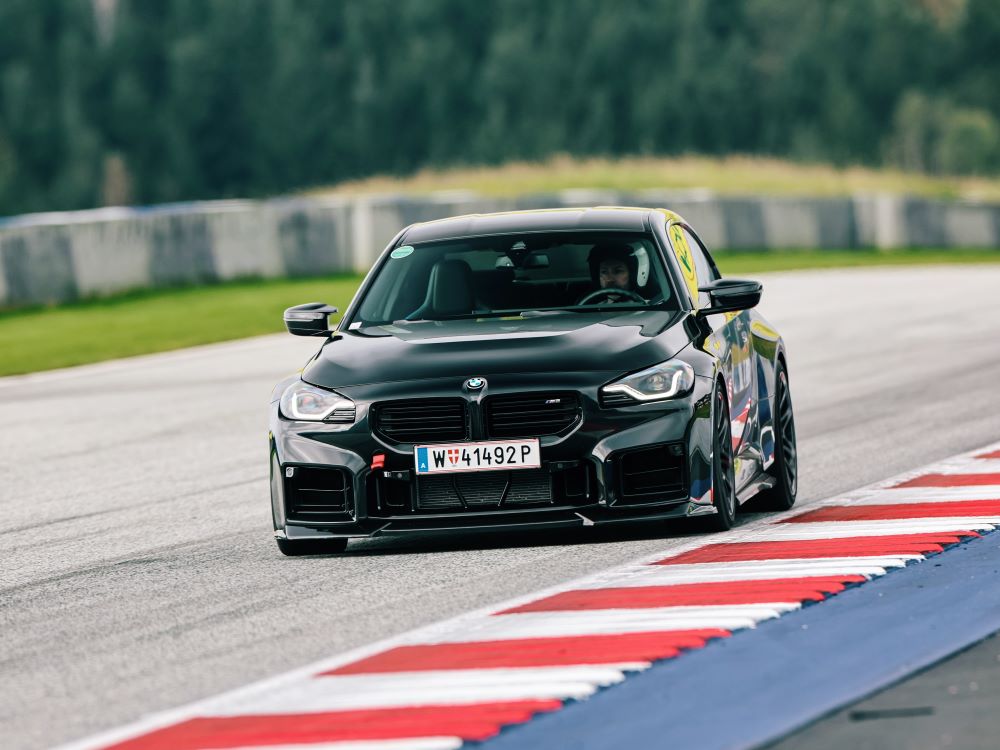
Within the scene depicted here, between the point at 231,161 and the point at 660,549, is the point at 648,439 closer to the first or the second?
the point at 660,549

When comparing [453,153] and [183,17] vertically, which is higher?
[183,17]

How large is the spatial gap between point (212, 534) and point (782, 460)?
2723mm

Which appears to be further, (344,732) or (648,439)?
(648,439)

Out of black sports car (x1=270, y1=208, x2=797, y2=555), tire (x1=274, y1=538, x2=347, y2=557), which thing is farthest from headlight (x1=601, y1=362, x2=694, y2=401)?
tire (x1=274, y1=538, x2=347, y2=557)

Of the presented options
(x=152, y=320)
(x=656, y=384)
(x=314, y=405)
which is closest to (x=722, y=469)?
(x=656, y=384)

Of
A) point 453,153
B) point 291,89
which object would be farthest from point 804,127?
point 291,89

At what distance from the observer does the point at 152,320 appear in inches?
1012

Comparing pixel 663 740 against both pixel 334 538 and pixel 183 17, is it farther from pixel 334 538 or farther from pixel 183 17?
pixel 183 17

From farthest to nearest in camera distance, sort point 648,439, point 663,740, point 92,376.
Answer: point 92,376, point 648,439, point 663,740

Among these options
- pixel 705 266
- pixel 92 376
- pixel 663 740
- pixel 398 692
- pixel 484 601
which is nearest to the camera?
pixel 663 740

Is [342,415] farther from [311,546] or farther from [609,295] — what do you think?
[609,295]

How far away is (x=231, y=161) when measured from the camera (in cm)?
9762

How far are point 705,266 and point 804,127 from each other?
89034 millimetres

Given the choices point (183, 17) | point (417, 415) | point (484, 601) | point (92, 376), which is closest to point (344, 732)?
point (484, 601)
